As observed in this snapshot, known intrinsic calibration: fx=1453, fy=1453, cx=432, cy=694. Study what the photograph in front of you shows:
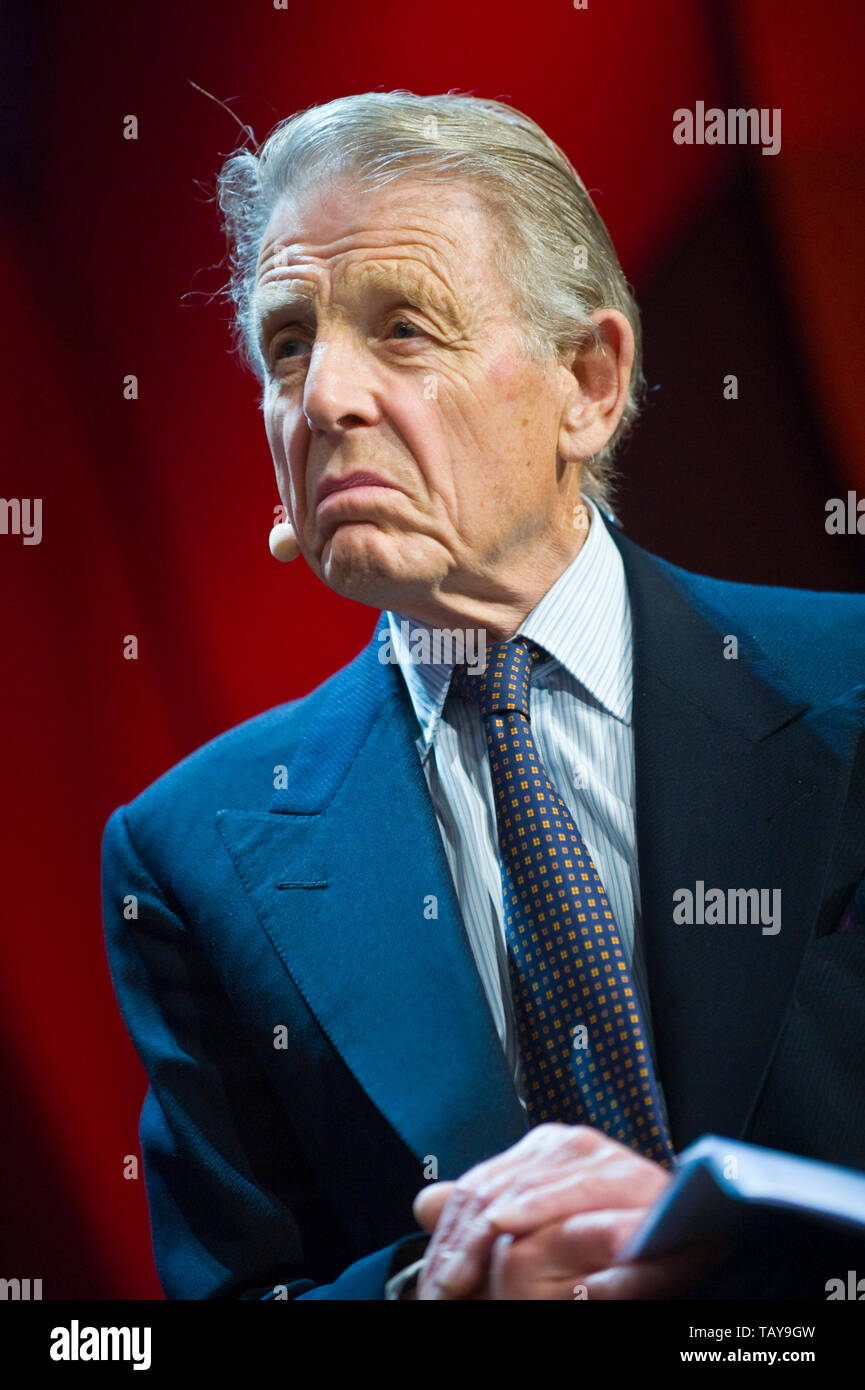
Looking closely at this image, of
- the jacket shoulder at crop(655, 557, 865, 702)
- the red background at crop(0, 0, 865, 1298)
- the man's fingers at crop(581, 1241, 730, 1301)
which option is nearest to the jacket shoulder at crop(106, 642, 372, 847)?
the red background at crop(0, 0, 865, 1298)

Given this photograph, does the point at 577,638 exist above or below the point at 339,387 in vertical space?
below

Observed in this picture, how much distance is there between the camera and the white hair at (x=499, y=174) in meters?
1.70

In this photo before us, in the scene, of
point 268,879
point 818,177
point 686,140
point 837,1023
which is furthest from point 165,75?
point 837,1023

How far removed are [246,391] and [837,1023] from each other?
1.21 meters

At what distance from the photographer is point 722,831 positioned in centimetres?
162

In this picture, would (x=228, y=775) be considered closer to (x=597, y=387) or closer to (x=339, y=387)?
(x=339, y=387)

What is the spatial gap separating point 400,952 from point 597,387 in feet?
2.43

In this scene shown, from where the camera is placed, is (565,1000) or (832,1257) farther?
(565,1000)

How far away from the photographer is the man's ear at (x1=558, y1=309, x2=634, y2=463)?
70.1 inches

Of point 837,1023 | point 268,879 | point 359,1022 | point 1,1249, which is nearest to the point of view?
point 837,1023

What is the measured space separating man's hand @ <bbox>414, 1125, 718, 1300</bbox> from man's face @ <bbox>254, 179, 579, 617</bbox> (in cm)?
65

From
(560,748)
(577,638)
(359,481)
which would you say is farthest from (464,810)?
(359,481)
